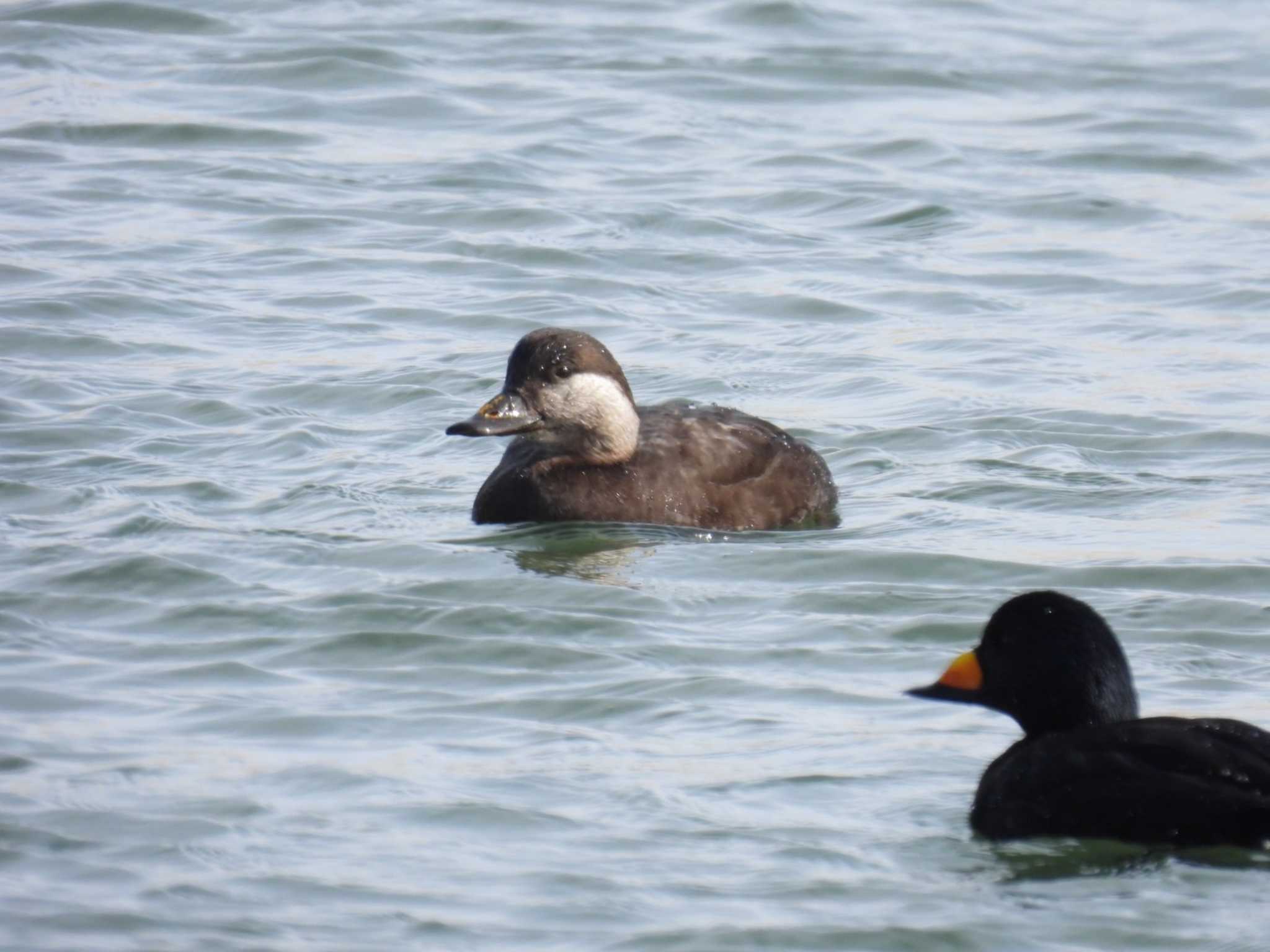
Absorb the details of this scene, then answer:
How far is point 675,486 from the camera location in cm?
983

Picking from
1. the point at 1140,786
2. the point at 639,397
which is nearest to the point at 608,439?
the point at 639,397

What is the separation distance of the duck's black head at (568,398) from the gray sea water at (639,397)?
1.85 feet

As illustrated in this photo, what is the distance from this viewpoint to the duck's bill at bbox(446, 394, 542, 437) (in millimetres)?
9797

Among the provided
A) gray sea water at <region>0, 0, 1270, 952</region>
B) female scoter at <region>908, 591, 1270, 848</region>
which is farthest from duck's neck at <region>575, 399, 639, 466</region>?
female scoter at <region>908, 591, 1270, 848</region>

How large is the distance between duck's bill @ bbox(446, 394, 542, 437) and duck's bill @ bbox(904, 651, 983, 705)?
3.34m

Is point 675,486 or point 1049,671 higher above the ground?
point 1049,671

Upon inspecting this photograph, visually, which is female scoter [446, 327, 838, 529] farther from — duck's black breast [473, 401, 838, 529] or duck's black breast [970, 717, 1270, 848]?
duck's black breast [970, 717, 1270, 848]

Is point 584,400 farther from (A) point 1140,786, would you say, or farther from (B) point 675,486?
(A) point 1140,786

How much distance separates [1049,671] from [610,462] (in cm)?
364

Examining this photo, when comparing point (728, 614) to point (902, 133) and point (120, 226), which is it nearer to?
point (120, 226)

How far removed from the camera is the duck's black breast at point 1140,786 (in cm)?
609

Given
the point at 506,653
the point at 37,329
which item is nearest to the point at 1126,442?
the point at 506,653

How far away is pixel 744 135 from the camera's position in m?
17.2

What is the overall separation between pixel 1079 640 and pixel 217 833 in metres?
2.31
